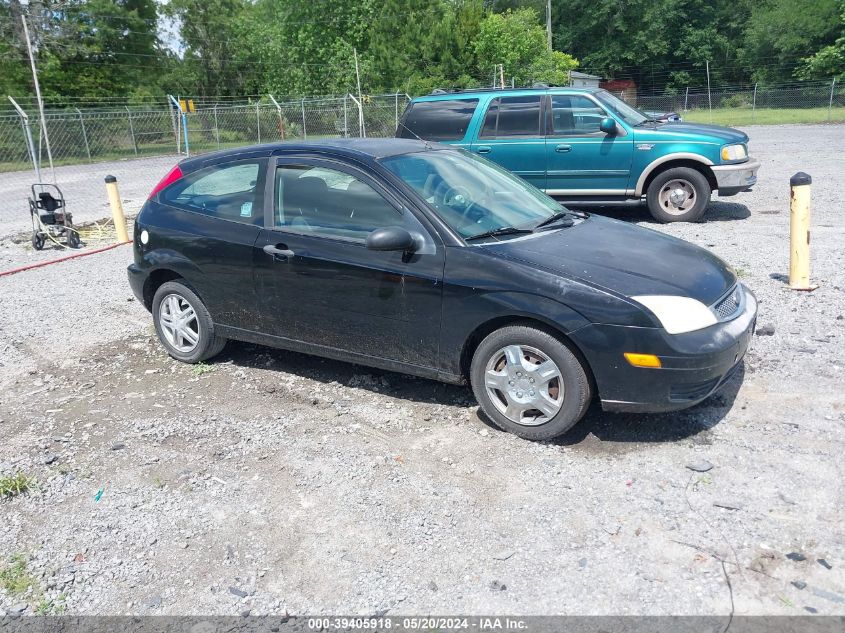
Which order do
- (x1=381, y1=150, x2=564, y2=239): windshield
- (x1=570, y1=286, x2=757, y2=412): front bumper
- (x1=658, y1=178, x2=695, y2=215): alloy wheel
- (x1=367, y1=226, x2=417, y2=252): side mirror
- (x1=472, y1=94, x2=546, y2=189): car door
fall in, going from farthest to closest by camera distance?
1. (x1=472, y1=94, x2=546, y2=189): car door
2. (x1=658, y1=178, x2=695, y2=215): alloy wheel
3. (x1=381, y1=150, x2=564, y2=239): windshield
4. (x1=367, y1=226, x2=417, y2=252): side mirror
5. (x1=570, y1=286, x2=757, y2=412): front bumper

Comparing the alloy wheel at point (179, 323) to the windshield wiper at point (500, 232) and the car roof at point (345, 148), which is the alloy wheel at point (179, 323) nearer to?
the car roof at point (345, 148)

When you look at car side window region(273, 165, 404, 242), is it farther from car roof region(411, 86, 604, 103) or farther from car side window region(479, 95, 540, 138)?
car roof region(411, 86, 604, 103)

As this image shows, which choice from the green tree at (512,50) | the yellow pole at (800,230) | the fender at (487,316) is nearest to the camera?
the fender at (487,316)

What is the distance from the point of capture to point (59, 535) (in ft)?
11.9

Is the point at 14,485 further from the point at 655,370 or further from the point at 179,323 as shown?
the point at 655,370

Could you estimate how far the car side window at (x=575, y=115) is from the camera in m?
10.2

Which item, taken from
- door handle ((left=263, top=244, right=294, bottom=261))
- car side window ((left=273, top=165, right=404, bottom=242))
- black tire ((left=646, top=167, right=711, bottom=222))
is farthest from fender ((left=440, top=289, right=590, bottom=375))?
black tire ((left=646, top=167, right=711, bottom=222))

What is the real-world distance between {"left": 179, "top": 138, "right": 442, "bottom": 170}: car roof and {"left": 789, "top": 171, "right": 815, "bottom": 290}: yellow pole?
3.18 meters

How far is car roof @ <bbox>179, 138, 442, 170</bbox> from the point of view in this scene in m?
4.91

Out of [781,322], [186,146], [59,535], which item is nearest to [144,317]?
[59,535]

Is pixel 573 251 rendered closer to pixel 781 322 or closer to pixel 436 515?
pixel 436 515

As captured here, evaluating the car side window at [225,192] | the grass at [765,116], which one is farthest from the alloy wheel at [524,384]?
the grass at [765,116]

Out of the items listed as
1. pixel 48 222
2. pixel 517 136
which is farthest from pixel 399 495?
pixel 48 222

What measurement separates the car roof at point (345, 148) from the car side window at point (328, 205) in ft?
0.48
